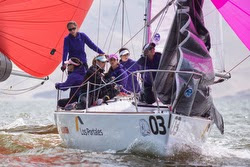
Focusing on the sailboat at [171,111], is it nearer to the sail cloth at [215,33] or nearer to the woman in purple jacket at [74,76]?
the woman in purple jacket at [74,76]

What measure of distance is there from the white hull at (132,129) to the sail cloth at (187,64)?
0.74ft

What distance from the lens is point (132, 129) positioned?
22.0 feet

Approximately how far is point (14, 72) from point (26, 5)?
4.96 ft

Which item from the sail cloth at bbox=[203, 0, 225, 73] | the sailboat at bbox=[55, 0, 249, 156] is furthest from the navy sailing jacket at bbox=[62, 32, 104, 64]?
the sail cloth at bbox=[203, 0, 225, 73]

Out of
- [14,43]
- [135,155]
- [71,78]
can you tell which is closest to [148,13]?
[71,78]

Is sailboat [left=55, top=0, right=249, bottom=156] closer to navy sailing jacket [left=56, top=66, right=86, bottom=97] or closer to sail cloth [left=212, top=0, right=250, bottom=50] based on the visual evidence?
sail cloth [left=212, top=0, right=250, bottom=50]

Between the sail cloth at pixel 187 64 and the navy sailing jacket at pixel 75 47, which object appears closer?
the sail cloth at pixel 187 64

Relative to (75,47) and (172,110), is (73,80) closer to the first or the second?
(75,47)

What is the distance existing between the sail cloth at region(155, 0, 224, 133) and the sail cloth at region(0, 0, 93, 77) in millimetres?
4208

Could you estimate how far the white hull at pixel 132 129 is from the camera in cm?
Result: 649

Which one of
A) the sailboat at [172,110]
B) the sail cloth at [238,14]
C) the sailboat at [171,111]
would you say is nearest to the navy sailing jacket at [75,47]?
the sailboat at [172,110]

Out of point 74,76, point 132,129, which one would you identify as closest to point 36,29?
point 74,76

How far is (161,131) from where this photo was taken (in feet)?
21.2

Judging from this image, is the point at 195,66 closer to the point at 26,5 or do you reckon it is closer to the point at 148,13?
the point at 148,13
